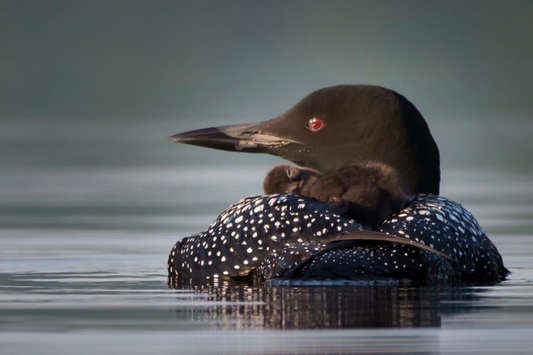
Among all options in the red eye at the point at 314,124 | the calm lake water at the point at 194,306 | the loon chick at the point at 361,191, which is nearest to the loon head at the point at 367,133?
the red eye at the point at 314,124

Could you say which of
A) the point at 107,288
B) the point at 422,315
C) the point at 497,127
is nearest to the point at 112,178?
the point at 107,288

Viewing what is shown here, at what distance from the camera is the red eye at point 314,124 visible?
8914mm

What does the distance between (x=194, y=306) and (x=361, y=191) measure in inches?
42.7

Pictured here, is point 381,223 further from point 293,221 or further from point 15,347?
point 15,347

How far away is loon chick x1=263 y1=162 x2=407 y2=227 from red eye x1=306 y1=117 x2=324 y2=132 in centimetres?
104

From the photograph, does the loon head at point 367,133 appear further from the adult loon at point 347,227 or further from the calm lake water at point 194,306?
the calm lake water at point 194,306

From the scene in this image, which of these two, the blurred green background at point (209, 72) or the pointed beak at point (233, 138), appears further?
the blurred green background at point (209, 72)

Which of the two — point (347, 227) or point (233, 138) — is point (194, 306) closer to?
point (347, 227)

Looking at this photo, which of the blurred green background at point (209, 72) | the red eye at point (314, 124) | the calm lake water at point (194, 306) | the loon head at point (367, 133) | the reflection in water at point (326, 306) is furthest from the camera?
the blurred green background at point (209, 72)

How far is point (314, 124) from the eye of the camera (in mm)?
8961

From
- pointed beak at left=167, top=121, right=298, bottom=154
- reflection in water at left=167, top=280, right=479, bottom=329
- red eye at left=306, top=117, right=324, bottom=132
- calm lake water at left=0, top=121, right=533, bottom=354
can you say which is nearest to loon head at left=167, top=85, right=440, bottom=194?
red eye at left=306, top=117, right=324, bottom=132

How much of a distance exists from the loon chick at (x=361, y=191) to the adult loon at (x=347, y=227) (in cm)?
5

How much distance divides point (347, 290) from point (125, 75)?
1773 inches

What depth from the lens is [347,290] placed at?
7.05 m
